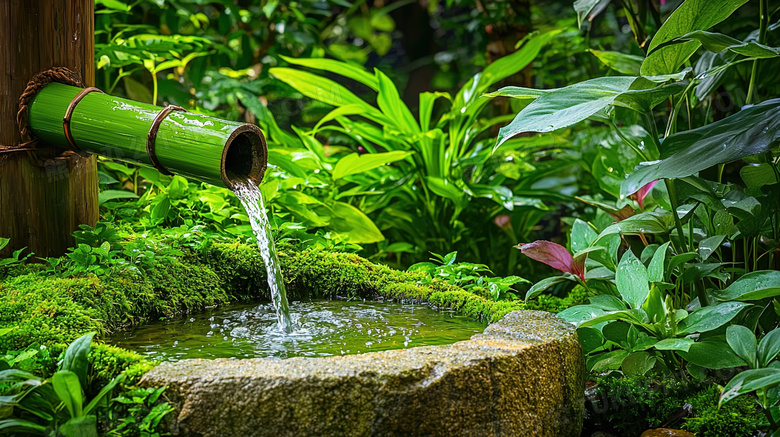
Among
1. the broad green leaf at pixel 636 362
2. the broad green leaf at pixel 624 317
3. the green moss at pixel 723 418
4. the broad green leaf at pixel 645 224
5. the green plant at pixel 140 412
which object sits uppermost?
the broad green leaf at pixel 645 224

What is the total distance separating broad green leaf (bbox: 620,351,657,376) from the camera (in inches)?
63.7

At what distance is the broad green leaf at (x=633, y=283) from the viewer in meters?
1.63

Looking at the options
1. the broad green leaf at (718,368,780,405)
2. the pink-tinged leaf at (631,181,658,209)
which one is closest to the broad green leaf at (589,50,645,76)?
the pink-tinged leaf at (631,181,658,209)

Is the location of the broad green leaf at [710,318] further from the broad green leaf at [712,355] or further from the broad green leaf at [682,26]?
the broad green leaf at [682,26]

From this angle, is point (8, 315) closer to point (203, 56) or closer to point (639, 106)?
point (639, 106)

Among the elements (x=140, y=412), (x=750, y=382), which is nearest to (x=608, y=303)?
(x=750, y=382)

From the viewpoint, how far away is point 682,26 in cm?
160

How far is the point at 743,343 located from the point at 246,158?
1.38 m

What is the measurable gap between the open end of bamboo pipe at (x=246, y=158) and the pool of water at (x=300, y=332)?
426 mm

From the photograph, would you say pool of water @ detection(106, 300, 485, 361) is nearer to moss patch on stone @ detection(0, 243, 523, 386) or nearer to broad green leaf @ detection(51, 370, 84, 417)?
moss patch on stone @ detection(0, 243, 523, 386)

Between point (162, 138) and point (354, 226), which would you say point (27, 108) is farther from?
point (354, 226)

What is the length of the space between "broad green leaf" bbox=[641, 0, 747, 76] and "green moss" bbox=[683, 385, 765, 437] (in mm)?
901

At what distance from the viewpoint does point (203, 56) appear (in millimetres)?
3805

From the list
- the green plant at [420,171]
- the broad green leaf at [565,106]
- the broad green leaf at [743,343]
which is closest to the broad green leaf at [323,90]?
the green plant at [420,171]
